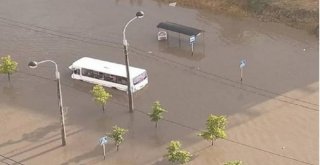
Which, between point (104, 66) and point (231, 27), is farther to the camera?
point (231, 27)

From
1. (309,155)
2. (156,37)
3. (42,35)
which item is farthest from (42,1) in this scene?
(309,155)

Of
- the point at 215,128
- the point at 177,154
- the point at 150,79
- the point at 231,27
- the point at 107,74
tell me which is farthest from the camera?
the point at 231,27

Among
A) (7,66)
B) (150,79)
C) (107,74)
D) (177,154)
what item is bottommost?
(150,79)

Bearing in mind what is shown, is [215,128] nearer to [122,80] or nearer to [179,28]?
[122,80]

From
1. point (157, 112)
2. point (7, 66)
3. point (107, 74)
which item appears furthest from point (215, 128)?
point (7, 66)

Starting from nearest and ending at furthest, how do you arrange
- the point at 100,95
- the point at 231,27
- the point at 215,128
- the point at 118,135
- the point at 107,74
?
the point at 215,128 → the point at 118,135 → the point at 100,95 → the point at 107,74 → the point at 231,27

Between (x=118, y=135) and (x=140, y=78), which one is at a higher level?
(x=140, y=78)

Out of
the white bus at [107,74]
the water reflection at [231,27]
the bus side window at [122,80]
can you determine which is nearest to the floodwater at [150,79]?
the water reflection at [231,27]
